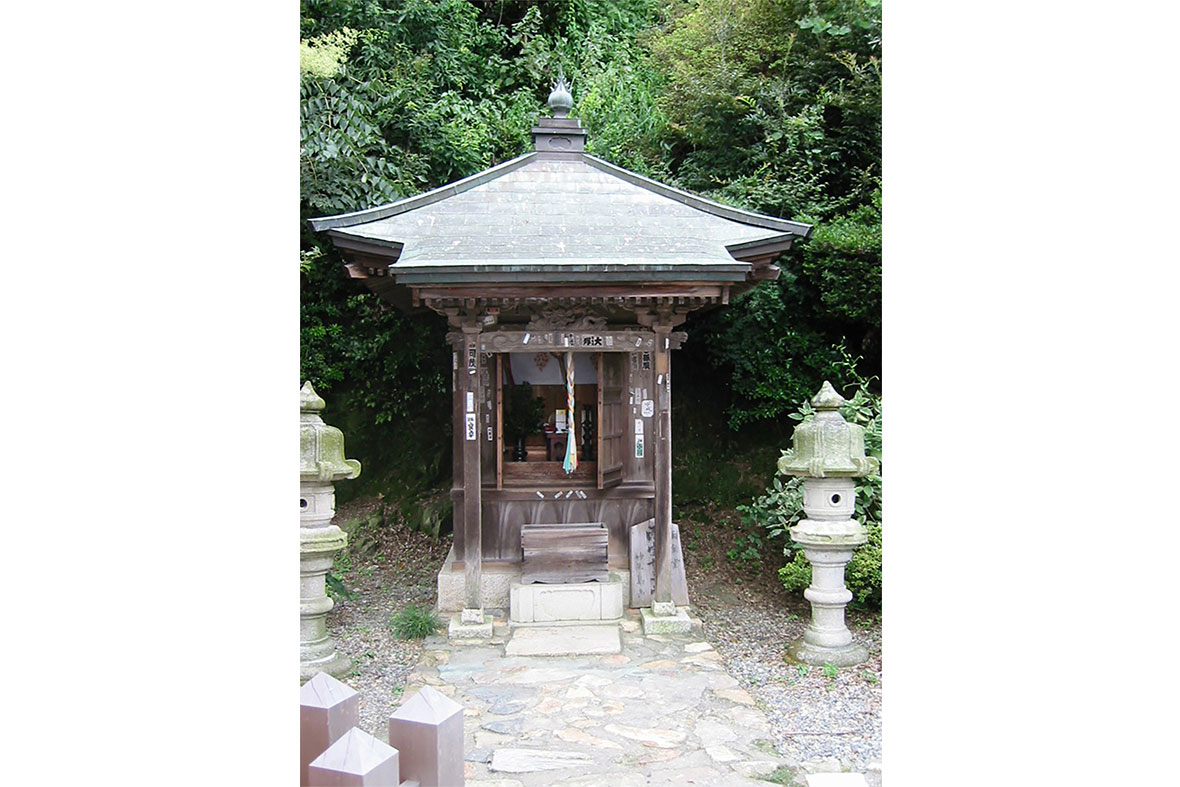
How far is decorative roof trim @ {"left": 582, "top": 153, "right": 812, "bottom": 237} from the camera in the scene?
6410 millimetres

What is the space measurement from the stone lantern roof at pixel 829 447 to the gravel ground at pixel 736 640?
4.67 ft

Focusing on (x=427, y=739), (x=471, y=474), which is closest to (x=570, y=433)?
(x=471, y=474)

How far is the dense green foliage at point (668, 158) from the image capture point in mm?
8445

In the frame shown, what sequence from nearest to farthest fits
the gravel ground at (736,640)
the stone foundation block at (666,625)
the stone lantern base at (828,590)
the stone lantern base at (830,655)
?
1. the gravel ground at (736,640)
2. the stone lantern base at (830,655)
3. the stone lantern base at (828,590)
4. the stone foundation block at (666,625)

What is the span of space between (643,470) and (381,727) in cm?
320

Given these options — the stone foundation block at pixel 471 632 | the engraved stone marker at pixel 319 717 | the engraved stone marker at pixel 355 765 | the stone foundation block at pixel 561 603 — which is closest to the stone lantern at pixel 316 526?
the stone foundation block at pixel 471 632

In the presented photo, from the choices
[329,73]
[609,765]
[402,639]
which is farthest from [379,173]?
[609,765]

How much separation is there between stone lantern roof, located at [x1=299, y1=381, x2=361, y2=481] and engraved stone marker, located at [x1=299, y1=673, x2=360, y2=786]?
3024mm

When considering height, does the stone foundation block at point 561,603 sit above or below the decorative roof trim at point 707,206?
below

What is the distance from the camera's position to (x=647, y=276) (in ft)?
17.7

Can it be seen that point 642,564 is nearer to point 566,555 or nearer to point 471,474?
point 566,555

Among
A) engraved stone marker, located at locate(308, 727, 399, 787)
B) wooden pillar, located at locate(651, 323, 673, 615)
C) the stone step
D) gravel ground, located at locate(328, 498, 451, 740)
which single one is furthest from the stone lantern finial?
engraved stone marker, located at locate(308, 727, 399, 787)

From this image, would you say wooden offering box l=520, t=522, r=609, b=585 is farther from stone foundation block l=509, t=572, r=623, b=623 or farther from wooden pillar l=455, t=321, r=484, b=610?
wooden pillar l=455, t=321, r=484, b=610

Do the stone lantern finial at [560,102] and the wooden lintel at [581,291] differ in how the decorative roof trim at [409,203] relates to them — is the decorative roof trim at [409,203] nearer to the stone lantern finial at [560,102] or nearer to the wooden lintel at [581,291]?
the stone lantern finial at [560,102]
